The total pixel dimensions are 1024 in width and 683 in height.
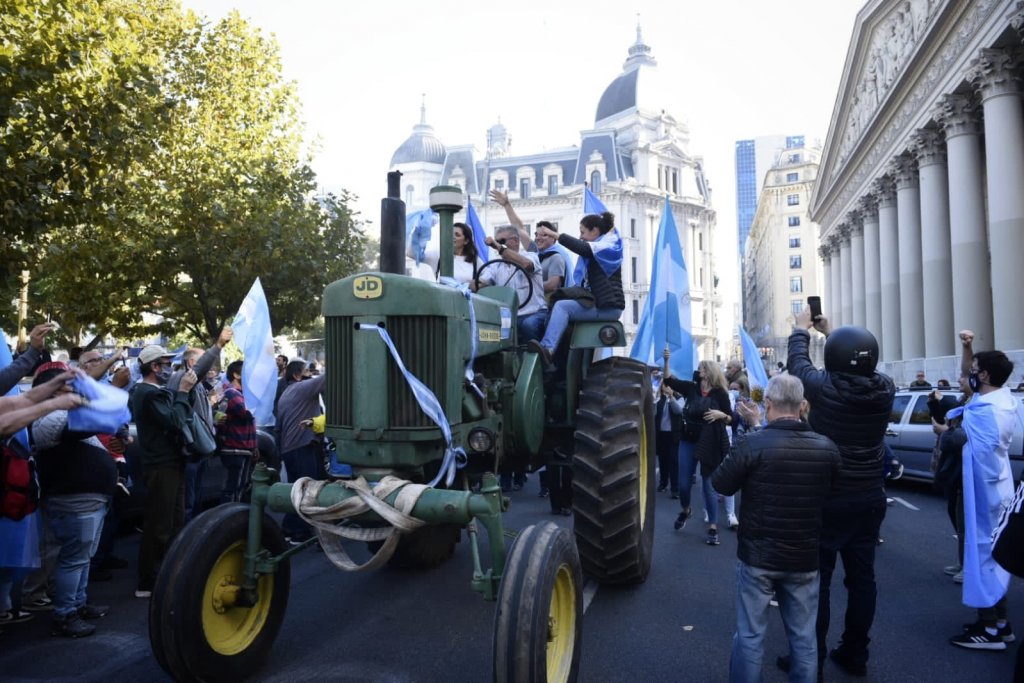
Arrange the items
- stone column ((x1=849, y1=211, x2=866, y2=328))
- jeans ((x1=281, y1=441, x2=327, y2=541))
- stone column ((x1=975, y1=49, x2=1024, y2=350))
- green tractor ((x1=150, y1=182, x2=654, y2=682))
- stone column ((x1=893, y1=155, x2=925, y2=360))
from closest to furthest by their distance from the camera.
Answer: green tractor ((x1=150, y1=182, x2=654, y2=682)) < jeans ((x1=281, y1=441, x2=327, y2=541)) < stone column ((x1=975, y1=49, x2=1024, y2=350)) < stone column ((x1=893, y1=155, x2=925, y2=360)) < stone column ((x1=849, y1=211, x2=866, y2=328))

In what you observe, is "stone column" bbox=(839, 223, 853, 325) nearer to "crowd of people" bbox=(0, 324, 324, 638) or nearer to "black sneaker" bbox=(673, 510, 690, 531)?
"black sneaker" bbox=(673, 510, 690, 531)

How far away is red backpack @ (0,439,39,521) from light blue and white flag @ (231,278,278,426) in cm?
268

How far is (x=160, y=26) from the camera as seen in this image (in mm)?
16484

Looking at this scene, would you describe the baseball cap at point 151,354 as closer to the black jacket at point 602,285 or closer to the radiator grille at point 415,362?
the radiator grille at point 415,362

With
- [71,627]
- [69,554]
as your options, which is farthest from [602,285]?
[71,627]

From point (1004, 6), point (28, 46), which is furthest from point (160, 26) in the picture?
point (1004, 6)

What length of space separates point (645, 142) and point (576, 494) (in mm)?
62481

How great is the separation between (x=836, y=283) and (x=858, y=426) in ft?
141

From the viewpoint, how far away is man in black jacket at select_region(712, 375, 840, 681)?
3.44 metres

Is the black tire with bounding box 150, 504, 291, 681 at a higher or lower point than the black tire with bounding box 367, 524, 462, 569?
higher

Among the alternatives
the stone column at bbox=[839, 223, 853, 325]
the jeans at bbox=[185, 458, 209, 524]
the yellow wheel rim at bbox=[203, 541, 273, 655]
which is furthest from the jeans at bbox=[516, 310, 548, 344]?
the stone column at bbox=[839, 223, 853, 325]

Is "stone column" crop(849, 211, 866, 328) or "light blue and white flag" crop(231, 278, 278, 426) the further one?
"stone column" crop(849, 211, 866, 328)

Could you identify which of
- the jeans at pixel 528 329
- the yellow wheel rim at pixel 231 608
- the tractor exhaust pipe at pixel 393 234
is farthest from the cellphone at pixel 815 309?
the yellow wheel rim at pixel 231 608

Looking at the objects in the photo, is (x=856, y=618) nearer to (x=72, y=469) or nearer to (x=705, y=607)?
(x=705, y=607)
